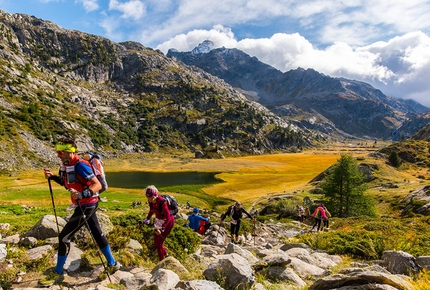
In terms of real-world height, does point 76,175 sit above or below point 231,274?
above

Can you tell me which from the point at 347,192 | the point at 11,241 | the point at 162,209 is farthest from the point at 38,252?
the point at 347,192

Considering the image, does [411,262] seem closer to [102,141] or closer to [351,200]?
[351,200]

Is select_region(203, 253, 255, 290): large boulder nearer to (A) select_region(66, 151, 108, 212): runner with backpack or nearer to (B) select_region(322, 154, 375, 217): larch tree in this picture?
(A) select_region(66, 151, 108, 212): runner with backpack

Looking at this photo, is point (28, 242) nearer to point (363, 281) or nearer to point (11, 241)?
point (11, 241)

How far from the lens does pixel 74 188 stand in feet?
26.4

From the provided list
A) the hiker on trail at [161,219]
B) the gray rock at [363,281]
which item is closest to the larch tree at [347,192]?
the hiker on trail at [161,219]

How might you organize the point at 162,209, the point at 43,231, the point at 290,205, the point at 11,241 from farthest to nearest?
the point at 290,205, the point at 43,231, the point at 162,209, the point at 11,241

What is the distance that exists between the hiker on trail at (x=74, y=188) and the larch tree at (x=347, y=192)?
136ft

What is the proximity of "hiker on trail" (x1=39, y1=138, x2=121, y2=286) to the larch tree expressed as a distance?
41511mm

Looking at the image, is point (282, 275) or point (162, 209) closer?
point (282, 275)

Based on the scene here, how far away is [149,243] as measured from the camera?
12.6m

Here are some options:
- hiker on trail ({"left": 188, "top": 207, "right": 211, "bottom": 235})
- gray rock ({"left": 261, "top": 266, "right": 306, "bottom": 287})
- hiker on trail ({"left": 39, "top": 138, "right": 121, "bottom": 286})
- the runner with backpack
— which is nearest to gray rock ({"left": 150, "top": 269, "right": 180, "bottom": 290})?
hiker on trail ({"left": 39, "top": 138, "right": 121, "bottom": 286})

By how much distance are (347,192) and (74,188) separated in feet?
141

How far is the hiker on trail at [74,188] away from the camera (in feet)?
25.6
